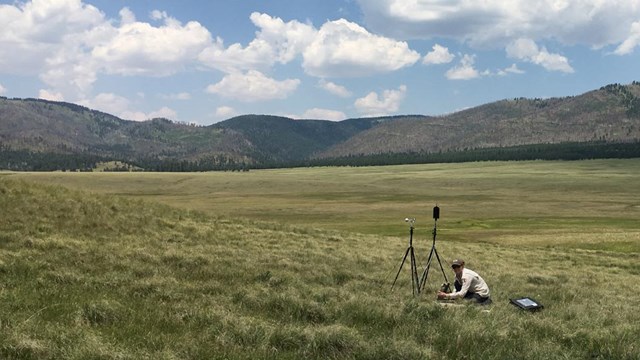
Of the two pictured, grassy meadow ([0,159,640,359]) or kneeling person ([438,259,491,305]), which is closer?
grassy meadow ([0,159,640,359])

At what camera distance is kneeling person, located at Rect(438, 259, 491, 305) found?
14.6m

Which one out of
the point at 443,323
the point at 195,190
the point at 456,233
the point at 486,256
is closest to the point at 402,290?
the point at 443,323

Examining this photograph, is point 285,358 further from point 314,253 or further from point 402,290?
point 314,253

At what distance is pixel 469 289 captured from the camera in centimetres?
1487

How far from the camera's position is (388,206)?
104 meters

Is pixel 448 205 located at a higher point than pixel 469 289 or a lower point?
lower

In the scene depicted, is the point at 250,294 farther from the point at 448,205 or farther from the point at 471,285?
the point at 448,205

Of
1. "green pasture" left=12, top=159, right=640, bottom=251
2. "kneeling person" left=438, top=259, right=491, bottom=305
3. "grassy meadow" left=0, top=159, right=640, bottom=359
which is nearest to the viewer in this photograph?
"grassy meadow" left=0, top=159, right=640, bottom=359

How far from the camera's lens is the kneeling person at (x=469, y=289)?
1455 cm

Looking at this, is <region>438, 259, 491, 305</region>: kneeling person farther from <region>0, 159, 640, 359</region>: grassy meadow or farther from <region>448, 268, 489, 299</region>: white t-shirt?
<region>0, 159, 640, 359</region>: grassy meadow

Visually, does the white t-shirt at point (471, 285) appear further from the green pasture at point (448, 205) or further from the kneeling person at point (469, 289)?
the green pasture at point (448, 205)

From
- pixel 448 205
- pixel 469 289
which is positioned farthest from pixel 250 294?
pixel 448 205

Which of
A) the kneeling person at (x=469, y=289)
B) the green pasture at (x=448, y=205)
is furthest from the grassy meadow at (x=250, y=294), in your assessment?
the green pasture at (x=448, y=205)

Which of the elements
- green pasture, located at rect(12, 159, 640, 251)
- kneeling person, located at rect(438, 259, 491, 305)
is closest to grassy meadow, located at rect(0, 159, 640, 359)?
kneeling person, located at rect(438, 259, 491, 305)
